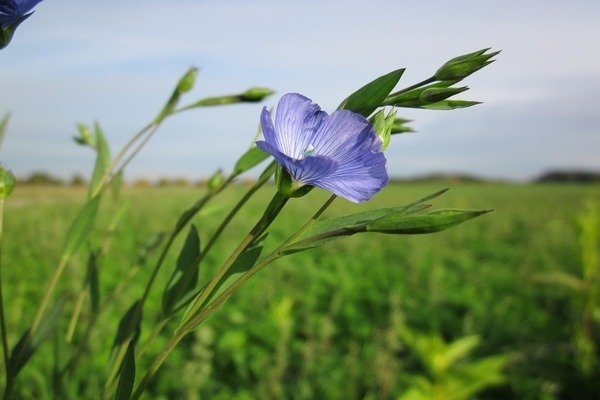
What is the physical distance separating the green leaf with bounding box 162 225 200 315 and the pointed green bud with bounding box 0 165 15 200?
119mm

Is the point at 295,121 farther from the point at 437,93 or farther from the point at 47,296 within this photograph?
the point at 47,296

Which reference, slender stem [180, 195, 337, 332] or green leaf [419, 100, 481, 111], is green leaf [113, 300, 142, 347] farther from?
green leaf [419, 100, 481, 111]

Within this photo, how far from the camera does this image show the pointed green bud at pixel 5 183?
1.25ft

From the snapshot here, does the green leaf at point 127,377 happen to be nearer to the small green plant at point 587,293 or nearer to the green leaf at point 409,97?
the green leaf at point 409,97

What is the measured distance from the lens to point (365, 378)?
1372 mm

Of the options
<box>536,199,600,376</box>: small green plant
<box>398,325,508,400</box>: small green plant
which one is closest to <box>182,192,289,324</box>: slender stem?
<box>398,325,508,400</box>: small green plant

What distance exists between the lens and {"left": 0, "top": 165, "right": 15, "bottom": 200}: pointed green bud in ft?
1.25

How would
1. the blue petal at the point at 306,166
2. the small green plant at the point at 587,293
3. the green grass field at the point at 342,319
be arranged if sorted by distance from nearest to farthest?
the blue petal at the point at 306,166
the green grass field at the point at 342,319
the small green plant at the point at 587,293

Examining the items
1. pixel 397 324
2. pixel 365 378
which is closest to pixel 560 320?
pixel 365 378

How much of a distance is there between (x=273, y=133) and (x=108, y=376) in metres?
0.22

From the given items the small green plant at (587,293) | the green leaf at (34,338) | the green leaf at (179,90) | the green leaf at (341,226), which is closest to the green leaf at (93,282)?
the green leaf at (34,338)

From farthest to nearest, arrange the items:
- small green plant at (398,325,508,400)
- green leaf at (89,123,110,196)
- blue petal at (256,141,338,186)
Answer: small green plant at (398,325,508,400) → green leaf at (89,123,110,196) → blue petal at (256,141,338,186)

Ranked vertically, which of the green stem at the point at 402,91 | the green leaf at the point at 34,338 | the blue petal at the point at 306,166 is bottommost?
the green leaf at the point at 34,338

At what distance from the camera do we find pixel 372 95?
319 millimetres
